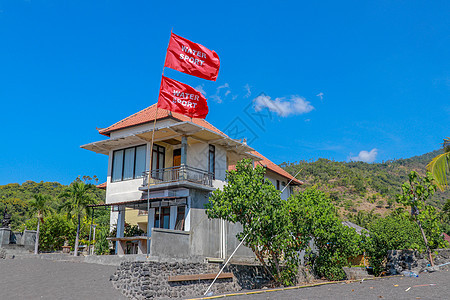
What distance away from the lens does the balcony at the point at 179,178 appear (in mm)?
19534

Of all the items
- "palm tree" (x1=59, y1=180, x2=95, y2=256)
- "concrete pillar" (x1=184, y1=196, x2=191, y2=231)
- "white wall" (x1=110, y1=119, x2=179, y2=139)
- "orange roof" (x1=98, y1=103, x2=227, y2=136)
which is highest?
"orange roof" (x1=98, y1=103, x2=227, y2=136)

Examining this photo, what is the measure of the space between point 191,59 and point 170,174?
668 centimetres

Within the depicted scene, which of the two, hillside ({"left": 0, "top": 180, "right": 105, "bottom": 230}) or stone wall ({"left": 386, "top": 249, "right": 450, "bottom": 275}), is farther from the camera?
hillside ({"left": 0, "top": 180, "right": 105, "bottom": 230})

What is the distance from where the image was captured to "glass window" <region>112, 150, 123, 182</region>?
21938mm

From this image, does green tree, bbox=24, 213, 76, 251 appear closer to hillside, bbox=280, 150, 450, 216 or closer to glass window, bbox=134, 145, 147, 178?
glass window, bbox=134, 145, 147, 178

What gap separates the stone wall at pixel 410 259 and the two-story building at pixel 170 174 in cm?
760

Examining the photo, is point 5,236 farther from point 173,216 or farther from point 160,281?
point 160,281

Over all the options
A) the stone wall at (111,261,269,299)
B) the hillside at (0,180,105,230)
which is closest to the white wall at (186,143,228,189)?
the stone wall at (111,261,269,299)

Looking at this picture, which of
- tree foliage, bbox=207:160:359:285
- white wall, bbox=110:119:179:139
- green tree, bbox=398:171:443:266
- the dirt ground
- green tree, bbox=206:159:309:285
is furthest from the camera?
white wall, bbox=110:119:179:139

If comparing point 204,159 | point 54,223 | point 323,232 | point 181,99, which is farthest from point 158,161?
point 54,223

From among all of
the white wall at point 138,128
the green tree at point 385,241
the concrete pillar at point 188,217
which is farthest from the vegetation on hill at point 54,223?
the green tree at point 385,241

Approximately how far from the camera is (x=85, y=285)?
13266 millimetres

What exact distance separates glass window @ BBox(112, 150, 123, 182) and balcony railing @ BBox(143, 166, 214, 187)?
208 centimetres

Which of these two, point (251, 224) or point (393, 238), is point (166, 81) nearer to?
point (251, 224)
